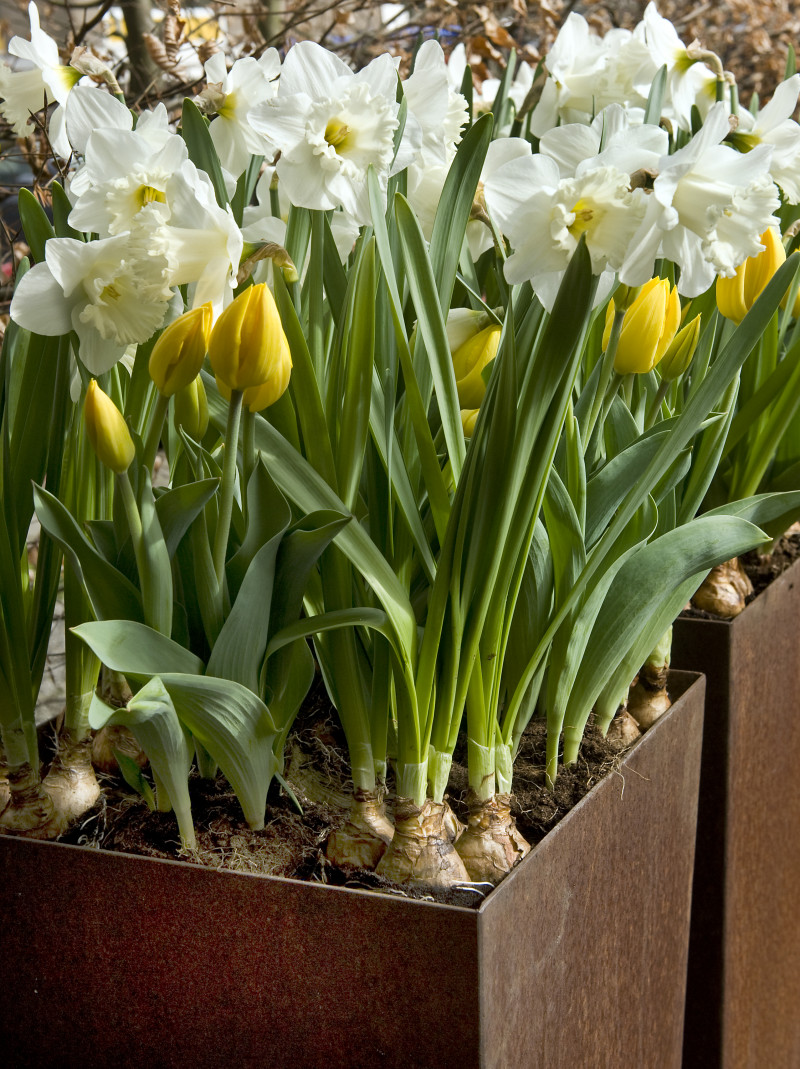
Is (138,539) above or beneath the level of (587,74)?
beneath

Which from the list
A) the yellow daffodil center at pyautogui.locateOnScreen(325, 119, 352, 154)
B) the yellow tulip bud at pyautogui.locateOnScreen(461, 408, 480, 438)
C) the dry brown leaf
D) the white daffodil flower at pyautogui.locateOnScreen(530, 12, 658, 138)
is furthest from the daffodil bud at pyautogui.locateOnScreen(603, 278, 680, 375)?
the dry brown leaf

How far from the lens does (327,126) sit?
0.58 m

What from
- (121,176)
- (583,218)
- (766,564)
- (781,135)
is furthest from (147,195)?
(766,564)

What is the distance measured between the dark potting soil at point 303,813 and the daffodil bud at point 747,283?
0.34 m

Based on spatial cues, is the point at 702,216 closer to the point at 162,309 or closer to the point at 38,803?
the point at 162,309

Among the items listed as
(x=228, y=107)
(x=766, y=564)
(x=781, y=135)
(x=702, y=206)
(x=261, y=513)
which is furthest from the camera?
(x=766, y=564)

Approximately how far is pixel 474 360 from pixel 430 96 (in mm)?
175

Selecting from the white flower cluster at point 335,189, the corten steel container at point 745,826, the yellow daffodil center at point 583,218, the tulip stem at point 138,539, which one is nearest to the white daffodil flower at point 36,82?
the white flower cluster at point 335,189

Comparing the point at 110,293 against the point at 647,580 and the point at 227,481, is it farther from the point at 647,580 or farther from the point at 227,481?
the point at 647,580

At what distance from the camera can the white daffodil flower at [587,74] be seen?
1.03 m

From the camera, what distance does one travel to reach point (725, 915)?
1.03 m

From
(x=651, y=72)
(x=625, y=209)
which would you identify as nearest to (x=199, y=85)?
(x=651, y=72)

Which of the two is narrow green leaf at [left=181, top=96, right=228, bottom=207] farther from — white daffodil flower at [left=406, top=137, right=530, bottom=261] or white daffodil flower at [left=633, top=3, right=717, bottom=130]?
white daffodil flower at [left=633, top=3, right=717, bottom=130]

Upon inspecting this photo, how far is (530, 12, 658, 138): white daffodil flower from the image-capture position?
103 centimetres
